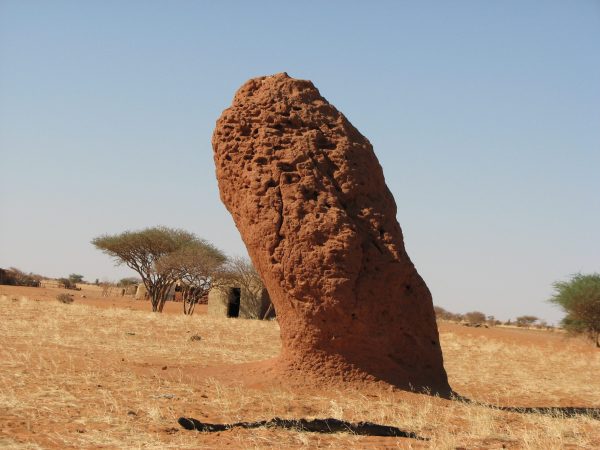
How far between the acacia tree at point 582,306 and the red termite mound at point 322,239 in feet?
69.0

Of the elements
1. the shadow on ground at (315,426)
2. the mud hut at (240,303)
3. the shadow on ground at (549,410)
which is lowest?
the shadow on ground at (315,426)

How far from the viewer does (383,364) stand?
7.36m

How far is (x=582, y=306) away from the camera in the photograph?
1047 inches

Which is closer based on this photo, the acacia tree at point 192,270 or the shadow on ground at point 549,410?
the shadow on ground at point 549,410

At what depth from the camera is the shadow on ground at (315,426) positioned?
5.20 metres

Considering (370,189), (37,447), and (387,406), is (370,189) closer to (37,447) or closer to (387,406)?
(387,406)

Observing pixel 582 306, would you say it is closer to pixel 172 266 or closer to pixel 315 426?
pixel 172 266

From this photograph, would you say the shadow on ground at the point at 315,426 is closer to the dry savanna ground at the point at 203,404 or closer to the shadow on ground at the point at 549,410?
the dry savanna ground at the point at 203,404

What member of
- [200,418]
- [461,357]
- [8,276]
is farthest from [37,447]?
[8,276]

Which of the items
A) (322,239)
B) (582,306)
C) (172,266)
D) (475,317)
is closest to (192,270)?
(172,266)

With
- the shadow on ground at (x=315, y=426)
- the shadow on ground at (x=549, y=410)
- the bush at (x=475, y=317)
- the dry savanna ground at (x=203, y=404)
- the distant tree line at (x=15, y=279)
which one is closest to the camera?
the dry savanna ground at (x=203, y=404)

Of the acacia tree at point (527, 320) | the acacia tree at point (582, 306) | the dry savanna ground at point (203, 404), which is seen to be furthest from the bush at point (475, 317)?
the dry savanna ground at point (203, 404)

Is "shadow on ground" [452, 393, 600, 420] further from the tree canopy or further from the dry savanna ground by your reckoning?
the tree canopy

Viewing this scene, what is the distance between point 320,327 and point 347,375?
23.6 inches
